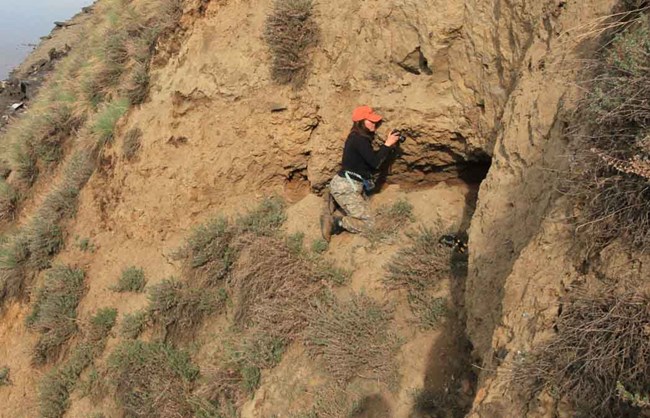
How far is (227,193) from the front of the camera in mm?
6676

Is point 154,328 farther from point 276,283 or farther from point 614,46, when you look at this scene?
point 614,46

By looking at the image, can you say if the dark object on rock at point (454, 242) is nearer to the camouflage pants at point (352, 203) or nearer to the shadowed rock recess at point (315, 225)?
the shadowed rock recess at point (315, 225)

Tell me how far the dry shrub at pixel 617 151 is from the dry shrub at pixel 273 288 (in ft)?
9.66

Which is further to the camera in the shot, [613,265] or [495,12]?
[495,12]

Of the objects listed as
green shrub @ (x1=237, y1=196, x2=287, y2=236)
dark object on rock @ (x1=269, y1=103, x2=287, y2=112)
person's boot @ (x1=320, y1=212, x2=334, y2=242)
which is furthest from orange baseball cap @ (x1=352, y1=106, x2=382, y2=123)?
green shrub @ (x1=237, y1=196, x2=287, y2=236)

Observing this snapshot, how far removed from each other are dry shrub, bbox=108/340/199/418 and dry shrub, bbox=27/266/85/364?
3.42ft

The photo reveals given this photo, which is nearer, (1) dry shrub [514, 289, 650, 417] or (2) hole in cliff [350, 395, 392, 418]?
(1) dry shrub [514, 289, 650, 417]

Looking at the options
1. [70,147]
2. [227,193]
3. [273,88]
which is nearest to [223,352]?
[227,193]

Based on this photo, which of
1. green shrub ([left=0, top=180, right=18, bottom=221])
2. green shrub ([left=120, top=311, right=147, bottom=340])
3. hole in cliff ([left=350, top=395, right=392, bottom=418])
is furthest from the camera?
green shrub ([left=0, top=180, right=18, bottom=221])

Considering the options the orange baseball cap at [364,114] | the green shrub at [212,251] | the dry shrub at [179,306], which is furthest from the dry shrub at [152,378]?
the orange baseball cap at [364,114]

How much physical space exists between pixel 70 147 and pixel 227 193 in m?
4.23

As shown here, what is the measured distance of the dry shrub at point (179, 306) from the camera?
19.7 ft

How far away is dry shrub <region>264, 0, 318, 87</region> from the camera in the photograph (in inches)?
241

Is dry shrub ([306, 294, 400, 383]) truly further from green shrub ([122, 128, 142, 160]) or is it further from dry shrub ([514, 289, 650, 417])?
green shrub ([122, 128, 142, 160])
